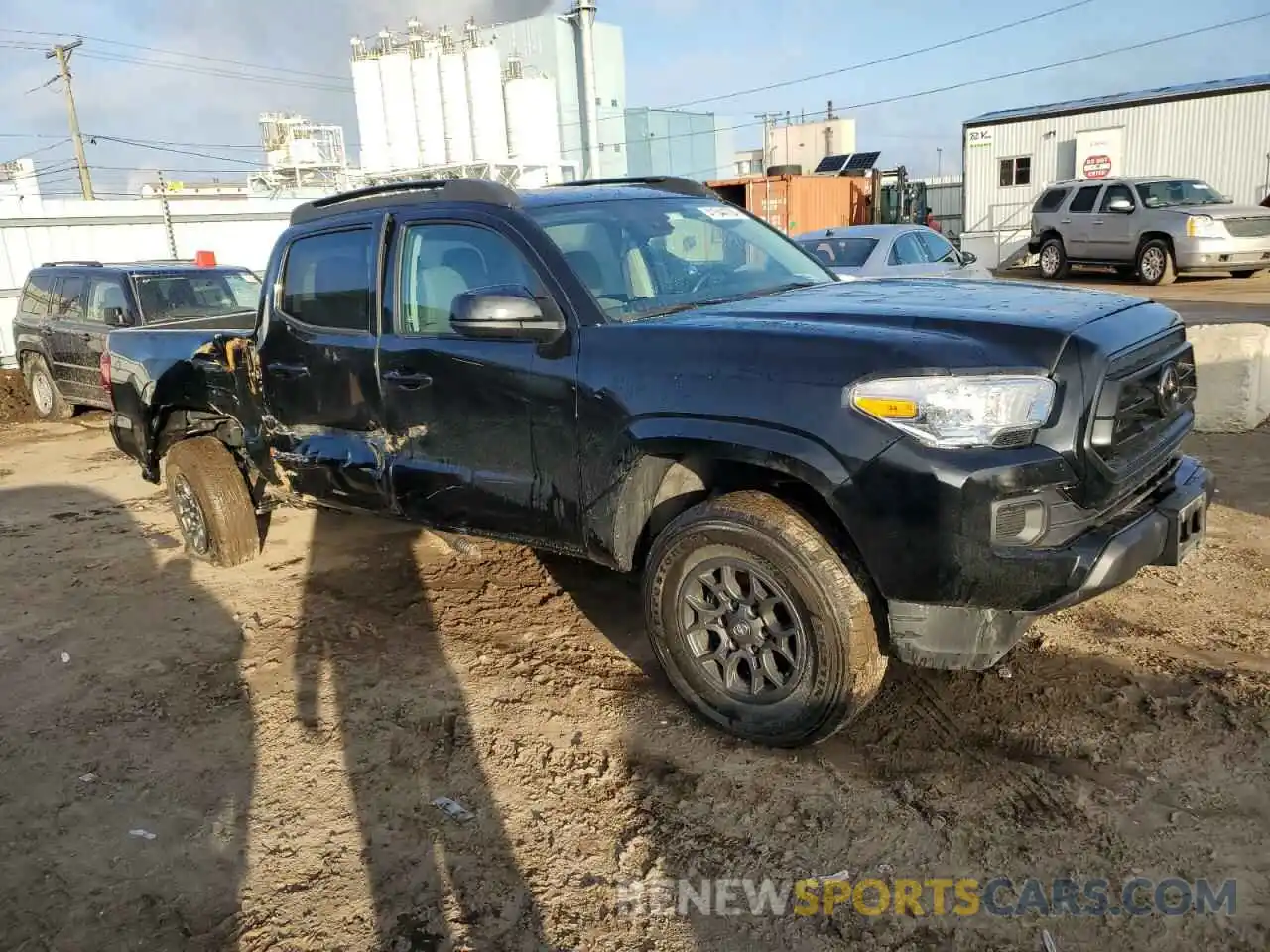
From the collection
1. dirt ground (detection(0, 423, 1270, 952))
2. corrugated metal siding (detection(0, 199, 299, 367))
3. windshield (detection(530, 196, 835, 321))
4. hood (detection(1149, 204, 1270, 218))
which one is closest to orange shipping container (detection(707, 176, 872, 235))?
hood (detection(1149, 204, 1270, 218))

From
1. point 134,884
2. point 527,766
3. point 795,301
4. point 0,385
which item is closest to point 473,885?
point 527,766

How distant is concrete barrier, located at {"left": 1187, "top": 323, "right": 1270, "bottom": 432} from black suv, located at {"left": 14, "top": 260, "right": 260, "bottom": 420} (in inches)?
344

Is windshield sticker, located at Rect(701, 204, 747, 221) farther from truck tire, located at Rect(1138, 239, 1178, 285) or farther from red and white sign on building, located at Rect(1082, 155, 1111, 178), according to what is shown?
red and white sign on building, located at Rect(1082, 155, 1111, 178)

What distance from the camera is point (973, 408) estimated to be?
2.82 m

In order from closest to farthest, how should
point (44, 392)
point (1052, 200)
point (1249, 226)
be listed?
point (44, 392), point (1249, 226), point (1052, 200)

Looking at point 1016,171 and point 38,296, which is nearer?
point 38,296

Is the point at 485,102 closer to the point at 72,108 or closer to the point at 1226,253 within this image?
the point at 72,108

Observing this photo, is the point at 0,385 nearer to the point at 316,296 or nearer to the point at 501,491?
the point at 316,296

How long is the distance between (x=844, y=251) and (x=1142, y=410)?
887cm

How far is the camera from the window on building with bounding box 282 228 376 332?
14.4 ft

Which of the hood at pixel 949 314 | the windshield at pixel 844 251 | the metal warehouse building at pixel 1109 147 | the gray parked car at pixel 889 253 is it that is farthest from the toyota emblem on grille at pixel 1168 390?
the metal warehouse building at pixel 1109 147

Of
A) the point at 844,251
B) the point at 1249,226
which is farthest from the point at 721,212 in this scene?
the point at 1249,226

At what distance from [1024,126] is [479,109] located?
23.6 m

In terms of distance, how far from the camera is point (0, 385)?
1308cm
